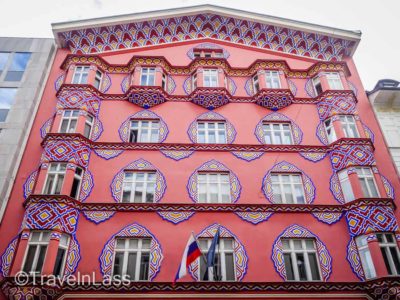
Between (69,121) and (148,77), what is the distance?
6.07 meters

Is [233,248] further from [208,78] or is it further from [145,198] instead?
[208,78]

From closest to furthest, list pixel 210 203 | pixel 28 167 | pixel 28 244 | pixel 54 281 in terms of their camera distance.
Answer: pixel 54 281 → pixel 28 244 → pixel 210 203 → pixel 28 167

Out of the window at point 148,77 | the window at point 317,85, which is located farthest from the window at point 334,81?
the window at point 148,77

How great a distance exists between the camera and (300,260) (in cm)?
1730

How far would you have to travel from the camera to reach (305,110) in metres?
23.2

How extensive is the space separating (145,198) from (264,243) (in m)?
6.42

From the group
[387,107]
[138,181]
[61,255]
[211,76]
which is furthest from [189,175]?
[387,107]

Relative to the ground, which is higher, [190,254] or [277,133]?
[277,133]

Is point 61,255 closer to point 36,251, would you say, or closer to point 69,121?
point 36,251

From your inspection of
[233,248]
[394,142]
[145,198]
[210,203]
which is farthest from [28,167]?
[394,142]

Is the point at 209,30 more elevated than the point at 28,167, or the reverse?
the point at 209,30

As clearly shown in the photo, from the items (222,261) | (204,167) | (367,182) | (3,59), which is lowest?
(222,261)

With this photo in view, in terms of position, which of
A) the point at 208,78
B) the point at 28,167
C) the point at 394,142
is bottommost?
the point at 28,167

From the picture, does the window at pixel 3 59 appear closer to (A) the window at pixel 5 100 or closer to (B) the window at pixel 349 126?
(A) the window at pixel 5 100
